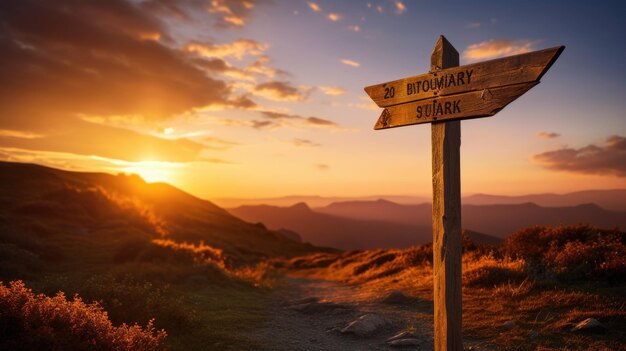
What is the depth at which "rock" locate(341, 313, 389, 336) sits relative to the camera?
956 centimetres

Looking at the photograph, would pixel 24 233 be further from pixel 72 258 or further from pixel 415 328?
pixel 415 328

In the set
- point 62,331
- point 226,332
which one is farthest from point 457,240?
point 226,332

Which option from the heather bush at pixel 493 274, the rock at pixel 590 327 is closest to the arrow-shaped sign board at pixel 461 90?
the rock at pixel 590 327

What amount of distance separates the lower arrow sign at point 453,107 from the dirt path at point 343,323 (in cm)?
508

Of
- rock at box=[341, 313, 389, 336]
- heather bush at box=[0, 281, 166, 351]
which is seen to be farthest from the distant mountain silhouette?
heather bush at box=[0, 281, 166, 351]

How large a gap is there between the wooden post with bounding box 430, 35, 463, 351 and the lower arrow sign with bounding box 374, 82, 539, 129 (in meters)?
0.21

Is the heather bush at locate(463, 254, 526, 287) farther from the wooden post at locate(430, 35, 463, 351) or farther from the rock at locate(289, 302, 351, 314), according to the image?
the wooden post at locate(430, 35, 463, 351)

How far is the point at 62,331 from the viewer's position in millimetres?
5020

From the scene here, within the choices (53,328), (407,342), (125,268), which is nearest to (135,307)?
(53,328)

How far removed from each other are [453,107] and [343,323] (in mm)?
7420

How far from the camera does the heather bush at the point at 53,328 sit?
4.75 m

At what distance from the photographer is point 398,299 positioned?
1284 cm

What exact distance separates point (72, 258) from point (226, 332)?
1335 cm

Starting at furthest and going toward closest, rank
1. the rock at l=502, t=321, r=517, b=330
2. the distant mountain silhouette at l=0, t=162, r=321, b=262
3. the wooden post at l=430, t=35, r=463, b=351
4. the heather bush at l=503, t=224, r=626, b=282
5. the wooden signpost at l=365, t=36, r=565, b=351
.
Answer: the distant mountain silhouette at l=0, t=162, r=321, b=262 < the heather bush at l=503, t=224, r=626, b=282 < the rock at l=502, t=321, r=517, b=330 < the wooden post at l=430, t=35, r=463, b=351 < the wooden signpost at l=365, t=36, r=565, b=351
